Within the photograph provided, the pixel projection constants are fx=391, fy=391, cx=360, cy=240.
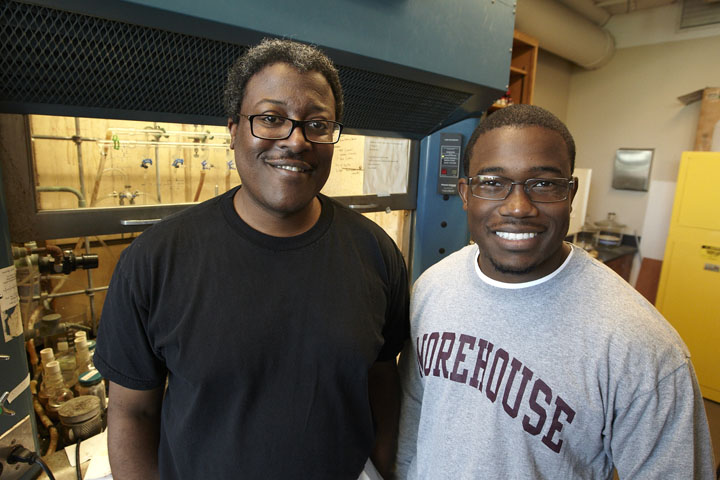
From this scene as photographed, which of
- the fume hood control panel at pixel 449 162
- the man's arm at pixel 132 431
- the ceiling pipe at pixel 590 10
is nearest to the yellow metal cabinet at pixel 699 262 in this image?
the ceiling pipe at pixel 590 10

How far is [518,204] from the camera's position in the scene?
712 millimetres

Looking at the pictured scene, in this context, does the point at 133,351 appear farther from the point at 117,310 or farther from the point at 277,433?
the point at 277,433

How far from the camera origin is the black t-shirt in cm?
72

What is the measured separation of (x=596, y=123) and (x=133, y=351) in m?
4.61

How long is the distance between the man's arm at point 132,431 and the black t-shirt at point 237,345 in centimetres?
4

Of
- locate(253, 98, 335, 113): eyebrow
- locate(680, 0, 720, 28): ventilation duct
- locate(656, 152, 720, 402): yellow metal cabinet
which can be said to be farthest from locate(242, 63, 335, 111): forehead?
locate(680, 0, 720, 28): ventilation duct

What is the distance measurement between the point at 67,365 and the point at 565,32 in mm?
3807

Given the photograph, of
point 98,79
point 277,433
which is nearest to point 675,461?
point 277,433

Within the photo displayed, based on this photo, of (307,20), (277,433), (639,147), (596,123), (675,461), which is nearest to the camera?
(675,461)

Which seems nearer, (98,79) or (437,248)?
(98,79)

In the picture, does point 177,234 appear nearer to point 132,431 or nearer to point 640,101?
point 132,431

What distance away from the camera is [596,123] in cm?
405

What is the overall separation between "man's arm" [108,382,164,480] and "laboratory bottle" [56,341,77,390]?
1.72 ft

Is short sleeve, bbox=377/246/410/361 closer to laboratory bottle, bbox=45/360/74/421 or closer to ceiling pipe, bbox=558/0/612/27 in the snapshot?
laboratory bottle, bbox=45/360/74/421
